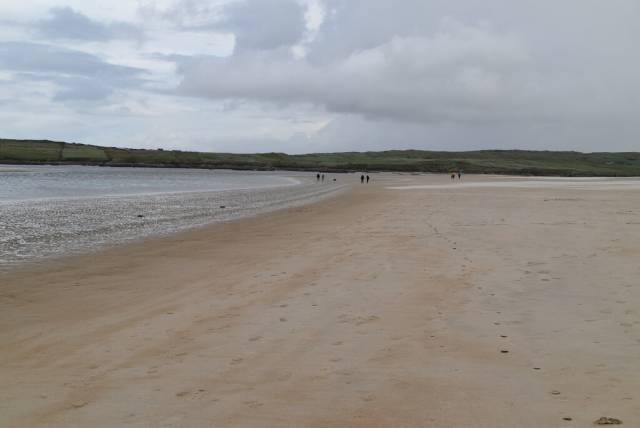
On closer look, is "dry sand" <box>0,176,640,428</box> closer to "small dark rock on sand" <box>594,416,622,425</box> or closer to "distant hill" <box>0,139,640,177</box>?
"small dark rock on sand" <box>594,416,622,425</box>

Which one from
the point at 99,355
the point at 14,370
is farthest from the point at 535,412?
the point at 14,370

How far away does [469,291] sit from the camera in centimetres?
895

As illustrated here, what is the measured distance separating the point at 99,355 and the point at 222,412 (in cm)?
229

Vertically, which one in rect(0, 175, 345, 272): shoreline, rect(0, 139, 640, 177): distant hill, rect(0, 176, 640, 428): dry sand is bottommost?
rect(0, 175, 345, 272): shoreline

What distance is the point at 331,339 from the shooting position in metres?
6.71

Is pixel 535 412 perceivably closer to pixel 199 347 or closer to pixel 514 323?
pixel 514 323

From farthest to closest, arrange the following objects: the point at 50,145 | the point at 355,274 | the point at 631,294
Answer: the point at 50,145 → the point at 355,274 → the point at 631,294

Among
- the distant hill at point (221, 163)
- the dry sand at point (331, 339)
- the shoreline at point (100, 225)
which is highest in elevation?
the distant hill at point (221, 163)

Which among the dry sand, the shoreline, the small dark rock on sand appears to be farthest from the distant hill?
the small dark rock on sand

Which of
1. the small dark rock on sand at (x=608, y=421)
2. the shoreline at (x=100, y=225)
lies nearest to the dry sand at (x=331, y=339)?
the small dark rock on sand at (x=608, y=421)

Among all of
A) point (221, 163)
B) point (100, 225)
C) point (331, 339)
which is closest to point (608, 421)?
point (331, 339)

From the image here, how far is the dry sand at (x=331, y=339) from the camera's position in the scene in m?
4.81

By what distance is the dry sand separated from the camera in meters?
4.81

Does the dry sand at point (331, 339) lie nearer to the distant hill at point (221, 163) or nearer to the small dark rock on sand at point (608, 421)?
the small dark rock on sand at point (608, 421)
